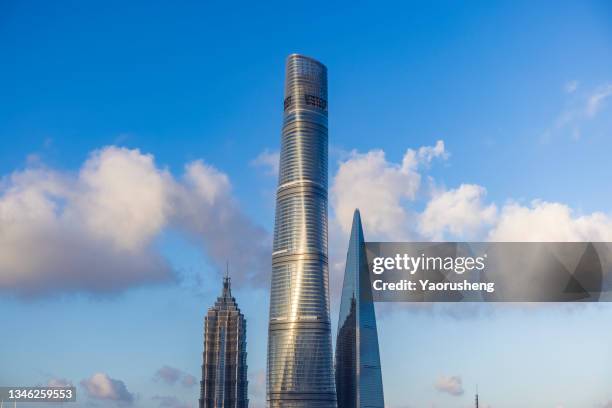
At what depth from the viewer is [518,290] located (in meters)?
91.3

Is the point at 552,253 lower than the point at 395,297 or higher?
higher

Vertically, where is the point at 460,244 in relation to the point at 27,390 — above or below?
above

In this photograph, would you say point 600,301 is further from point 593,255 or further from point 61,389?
point 61,389

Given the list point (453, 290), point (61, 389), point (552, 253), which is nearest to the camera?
point (453, 290)

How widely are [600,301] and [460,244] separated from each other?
20.2m

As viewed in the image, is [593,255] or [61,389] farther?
[61,389]

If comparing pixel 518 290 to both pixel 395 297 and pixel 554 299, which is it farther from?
pixel 395 297

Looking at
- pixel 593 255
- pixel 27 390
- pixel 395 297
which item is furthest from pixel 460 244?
pixel 27 390

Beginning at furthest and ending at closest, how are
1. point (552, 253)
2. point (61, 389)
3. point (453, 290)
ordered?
point (61, 389) → point (552, 253) → point (453, 290)

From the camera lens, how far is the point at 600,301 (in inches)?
3752

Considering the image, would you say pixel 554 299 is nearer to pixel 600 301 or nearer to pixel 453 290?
pixel 600 301

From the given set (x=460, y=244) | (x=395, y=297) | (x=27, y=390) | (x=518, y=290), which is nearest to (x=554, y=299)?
(x=518, y=290)

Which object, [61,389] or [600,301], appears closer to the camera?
[600,301]

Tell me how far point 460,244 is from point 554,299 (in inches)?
550
